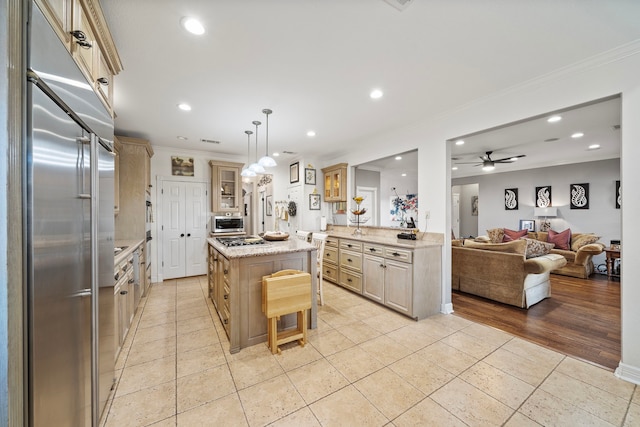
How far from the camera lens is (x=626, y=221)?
202 centimetres

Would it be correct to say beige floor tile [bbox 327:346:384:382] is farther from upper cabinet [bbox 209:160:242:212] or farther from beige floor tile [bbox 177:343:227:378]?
upper cabinet [bbox 209:160:242:212]

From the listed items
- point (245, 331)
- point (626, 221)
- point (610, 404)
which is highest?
point (626, 221)

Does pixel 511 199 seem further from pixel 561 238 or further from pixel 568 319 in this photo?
pixel 568 319

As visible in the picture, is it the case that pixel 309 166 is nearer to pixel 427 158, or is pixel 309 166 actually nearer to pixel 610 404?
pixel 427 158

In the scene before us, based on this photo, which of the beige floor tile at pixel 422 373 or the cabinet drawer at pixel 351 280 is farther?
the cabinet drawer at pixel 351 280

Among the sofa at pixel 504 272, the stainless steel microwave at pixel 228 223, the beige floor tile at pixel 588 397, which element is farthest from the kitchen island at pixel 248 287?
the sofa at pixel 504 272

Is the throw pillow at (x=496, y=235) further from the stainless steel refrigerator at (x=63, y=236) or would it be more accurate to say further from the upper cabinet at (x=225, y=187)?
the stainless steel refrigerator at (x=63, y=236)

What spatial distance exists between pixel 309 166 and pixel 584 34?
4404 millimetres

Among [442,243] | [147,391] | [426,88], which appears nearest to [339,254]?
[442,243]

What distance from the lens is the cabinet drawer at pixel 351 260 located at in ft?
13.0

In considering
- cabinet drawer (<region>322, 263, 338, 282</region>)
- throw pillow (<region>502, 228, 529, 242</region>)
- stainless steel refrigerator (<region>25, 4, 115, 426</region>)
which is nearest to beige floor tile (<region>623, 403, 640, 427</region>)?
stainless steel refrigerator (<region>25, 4, 115, 426</region>)

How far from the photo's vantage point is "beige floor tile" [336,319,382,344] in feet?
8.73

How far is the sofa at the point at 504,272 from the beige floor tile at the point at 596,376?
1353mm

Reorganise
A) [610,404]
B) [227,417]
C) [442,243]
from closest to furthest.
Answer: [227,417]
[610,404]
[442,243]
